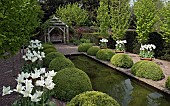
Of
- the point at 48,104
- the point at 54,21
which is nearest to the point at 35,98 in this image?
the point at 48,104

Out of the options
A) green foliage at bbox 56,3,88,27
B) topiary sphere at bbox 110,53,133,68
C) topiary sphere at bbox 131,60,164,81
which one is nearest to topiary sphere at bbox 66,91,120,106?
topiary sphere at bbox 131,60,164,81

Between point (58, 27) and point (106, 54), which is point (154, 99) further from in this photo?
point (58, 27)

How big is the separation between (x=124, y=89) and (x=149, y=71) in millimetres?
1460

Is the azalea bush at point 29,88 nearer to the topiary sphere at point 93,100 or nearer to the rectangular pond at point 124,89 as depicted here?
the topiary sphere at point 93,100

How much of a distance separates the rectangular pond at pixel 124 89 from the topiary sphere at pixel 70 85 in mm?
1659

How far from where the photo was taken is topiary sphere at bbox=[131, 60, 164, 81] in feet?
30.4

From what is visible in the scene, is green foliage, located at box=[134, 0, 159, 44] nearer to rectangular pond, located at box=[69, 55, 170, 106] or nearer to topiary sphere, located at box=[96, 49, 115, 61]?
topiary sphere, located at box=[96, 49, 115, 61]

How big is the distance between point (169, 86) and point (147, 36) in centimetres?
742

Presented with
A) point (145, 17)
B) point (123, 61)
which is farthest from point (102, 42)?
point (123, 61)

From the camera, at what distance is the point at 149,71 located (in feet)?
30.8

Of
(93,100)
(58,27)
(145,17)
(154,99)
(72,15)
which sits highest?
(72,15)

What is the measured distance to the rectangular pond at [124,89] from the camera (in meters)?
7.47

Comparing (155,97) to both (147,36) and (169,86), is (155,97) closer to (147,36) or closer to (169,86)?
(169,86)

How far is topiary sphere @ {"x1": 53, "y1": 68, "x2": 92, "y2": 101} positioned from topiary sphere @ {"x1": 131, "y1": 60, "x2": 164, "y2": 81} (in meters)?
3.89
